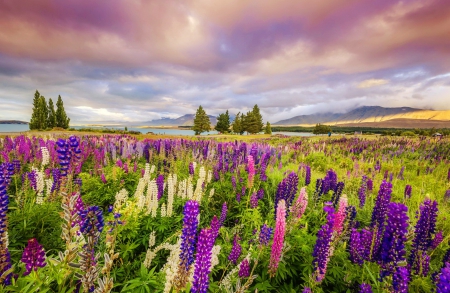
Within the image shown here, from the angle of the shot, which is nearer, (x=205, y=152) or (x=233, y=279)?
(x=233, y=279)

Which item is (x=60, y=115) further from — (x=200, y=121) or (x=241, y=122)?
(x=241, y=122)

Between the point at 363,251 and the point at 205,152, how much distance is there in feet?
25.1

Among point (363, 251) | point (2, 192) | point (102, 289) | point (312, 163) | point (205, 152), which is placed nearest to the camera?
point (102, 289)

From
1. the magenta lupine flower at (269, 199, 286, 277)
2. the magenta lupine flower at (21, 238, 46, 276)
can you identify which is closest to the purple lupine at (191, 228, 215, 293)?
the magenta lupine flower at (269, 199, 286, 277)

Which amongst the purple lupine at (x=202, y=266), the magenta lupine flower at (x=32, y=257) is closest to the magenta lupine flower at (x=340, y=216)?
the purple lupine at (x=202, y=266)

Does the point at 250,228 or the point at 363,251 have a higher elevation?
the point at 363,251

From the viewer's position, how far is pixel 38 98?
236 ft

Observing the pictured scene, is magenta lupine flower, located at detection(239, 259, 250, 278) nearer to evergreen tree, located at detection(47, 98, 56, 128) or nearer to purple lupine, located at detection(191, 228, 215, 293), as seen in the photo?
purple lupine, located at detection(191, 228, 215, 293)

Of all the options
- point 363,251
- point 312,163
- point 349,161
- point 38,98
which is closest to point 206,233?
point 363,251

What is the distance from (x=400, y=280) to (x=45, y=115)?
98.6 metres

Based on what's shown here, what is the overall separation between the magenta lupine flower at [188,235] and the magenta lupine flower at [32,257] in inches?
52.9

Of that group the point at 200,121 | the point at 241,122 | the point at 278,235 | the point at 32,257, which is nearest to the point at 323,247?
the point at 278,235

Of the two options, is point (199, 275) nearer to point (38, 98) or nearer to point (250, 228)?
point (250, 228)

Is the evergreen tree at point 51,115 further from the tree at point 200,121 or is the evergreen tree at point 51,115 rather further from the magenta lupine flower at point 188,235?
the magenta lupine flower at point 188,235
